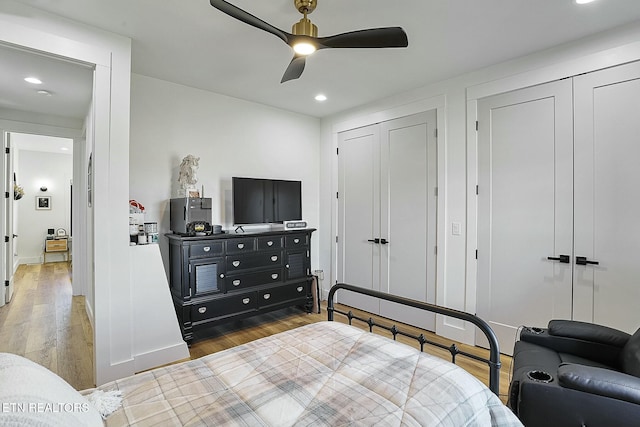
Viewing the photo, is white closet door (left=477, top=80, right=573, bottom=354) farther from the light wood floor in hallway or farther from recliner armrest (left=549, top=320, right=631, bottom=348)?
recliner armrest (left=549, top=320, right=631, bottom=348)

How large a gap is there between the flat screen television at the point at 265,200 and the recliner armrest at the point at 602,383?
3233 millimetres

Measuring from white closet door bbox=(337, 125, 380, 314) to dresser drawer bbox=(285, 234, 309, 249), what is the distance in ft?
2.09

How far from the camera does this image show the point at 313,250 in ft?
16.0

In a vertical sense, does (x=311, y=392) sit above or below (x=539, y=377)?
above

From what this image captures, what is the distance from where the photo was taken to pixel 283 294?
3922 mm

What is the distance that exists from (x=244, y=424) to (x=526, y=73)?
3.40 m

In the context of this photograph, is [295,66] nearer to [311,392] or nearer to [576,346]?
[311,392]

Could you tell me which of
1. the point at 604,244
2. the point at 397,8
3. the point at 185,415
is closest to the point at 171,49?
the point at 397,8

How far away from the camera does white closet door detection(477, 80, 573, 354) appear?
2.71 meters

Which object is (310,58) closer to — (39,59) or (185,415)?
(39,59)

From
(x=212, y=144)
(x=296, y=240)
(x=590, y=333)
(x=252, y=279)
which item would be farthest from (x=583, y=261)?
(x=212, y=144)

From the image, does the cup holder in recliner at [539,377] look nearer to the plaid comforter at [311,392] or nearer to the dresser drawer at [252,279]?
the plaid comforter at [311,392]

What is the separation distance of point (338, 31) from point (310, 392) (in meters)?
2.46

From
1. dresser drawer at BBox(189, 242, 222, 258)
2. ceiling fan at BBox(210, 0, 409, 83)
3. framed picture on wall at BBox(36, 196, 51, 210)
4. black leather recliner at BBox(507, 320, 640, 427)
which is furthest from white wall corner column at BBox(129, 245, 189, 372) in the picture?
framed picture on wall at BBox(36, 196, 51, 210)
